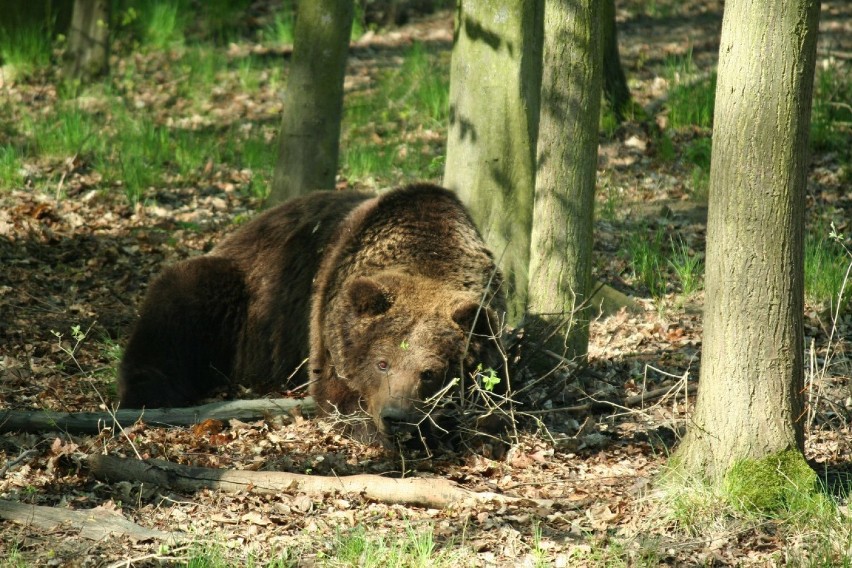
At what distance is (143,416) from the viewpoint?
20.5 feet

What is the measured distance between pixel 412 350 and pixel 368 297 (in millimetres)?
469

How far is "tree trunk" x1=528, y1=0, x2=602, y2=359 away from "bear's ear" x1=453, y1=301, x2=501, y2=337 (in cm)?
52

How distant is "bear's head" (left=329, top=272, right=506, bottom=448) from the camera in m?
5.92

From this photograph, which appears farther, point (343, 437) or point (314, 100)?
point (314, 100)

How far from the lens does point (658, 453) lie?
19.2ft

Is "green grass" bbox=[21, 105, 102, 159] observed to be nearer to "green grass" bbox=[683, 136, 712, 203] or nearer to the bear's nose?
the bear's nose

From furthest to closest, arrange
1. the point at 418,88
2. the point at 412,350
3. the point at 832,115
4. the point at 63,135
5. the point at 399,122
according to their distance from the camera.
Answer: the point at 418,88
the point at 399,122
the point at 832,115
the point at 63,135
the point at 412,350

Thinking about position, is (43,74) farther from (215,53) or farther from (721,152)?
(721,152)

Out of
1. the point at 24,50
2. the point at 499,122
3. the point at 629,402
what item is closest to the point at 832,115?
the point at 499,122

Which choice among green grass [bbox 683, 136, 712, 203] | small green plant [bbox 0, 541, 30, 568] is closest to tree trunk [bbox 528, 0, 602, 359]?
small green plant [bbox 0, 541, 30, 568]

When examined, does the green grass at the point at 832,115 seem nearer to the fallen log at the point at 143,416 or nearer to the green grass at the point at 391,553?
the fallen log at the point at 143,416

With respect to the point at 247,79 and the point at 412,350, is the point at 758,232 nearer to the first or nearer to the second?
the point at 412,350

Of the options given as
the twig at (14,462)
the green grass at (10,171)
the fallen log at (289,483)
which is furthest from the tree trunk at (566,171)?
the green grass at (10,171)

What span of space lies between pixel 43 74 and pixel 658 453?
11.6 meters
